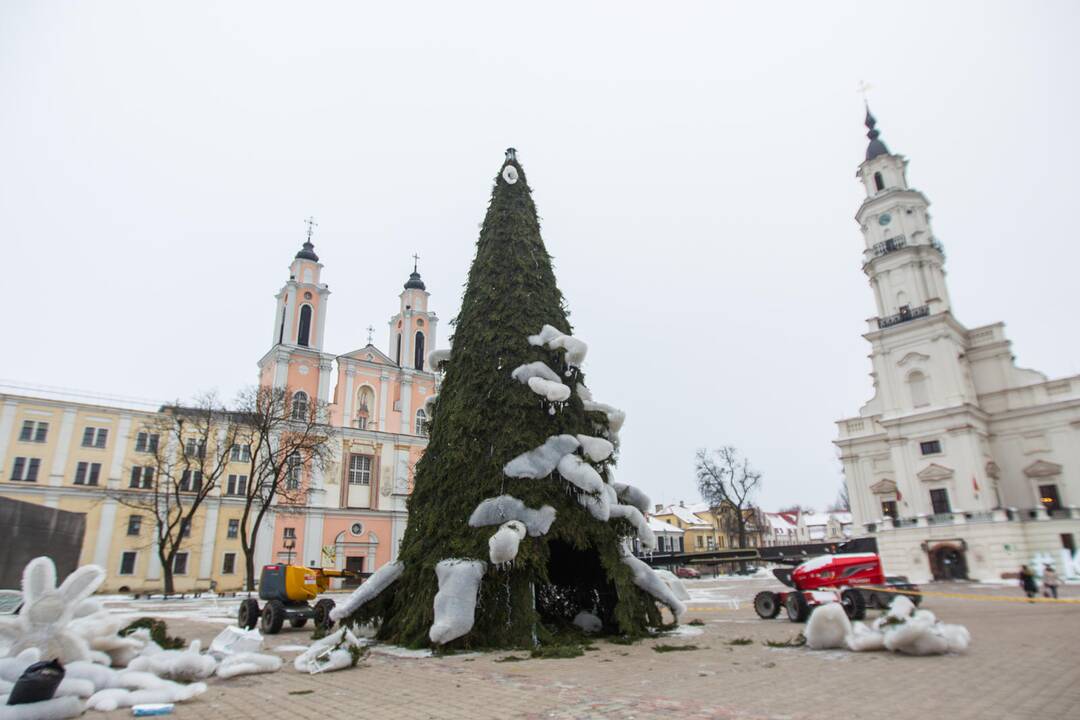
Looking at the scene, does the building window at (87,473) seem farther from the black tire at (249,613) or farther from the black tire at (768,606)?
the black tire at (768,606)

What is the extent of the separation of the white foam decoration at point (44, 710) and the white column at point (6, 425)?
41589 millimetres

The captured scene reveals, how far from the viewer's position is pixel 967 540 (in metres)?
34.5

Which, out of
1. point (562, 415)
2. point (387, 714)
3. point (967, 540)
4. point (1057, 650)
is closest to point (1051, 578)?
point (967, 540)

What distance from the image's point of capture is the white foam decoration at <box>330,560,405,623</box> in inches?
439

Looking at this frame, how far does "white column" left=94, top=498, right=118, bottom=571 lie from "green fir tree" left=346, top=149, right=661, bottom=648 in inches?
1408

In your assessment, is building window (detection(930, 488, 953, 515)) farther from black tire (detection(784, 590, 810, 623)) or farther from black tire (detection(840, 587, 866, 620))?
black tire (detection(784, 590, 810, 623))

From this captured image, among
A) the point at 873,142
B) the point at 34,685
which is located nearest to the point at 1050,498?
the point at 873,142

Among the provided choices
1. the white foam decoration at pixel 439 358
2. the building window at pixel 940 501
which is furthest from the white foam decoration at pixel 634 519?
the building window at pixel 940 501

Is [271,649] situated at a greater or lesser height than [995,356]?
lesser

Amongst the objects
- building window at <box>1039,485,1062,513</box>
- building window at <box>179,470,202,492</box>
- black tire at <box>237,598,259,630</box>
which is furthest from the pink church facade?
building window at <box>1039,485,1062,513</box>

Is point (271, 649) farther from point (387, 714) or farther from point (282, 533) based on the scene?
point (282, 533)

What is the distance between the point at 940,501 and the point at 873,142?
91.1 feet

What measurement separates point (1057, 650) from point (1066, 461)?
35.9m

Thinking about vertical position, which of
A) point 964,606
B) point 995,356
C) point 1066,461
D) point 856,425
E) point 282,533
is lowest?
point 964,606
